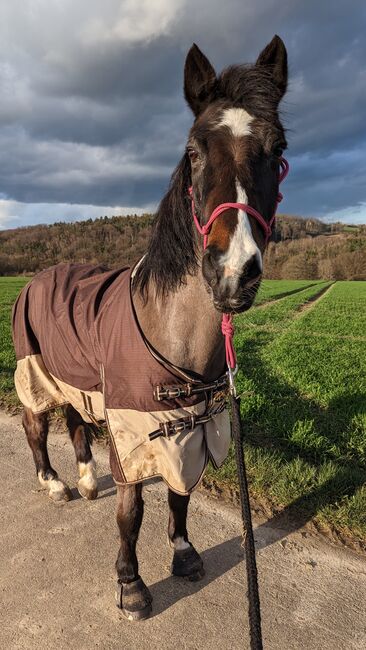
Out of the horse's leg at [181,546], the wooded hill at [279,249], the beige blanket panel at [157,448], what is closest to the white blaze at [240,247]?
the beige blanket panel at [157,448]

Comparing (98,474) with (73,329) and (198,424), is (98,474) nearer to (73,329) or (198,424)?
(73,329)

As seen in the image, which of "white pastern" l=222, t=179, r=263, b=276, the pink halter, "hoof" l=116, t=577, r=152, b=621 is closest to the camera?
"white pastern" l=222, t=179, r=263, b=276

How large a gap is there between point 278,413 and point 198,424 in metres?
3.66

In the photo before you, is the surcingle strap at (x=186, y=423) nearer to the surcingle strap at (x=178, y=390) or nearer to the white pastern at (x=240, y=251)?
the surcingle strap at (x=178, y=390)

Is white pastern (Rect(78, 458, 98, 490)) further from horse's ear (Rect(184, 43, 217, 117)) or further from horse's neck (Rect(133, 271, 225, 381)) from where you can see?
horse's ear (Rect(184, 43, 217, 117))

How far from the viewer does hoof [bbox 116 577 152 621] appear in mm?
2504

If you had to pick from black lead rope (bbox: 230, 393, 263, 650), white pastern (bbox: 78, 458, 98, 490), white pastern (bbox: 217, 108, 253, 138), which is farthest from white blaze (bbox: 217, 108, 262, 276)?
white pastern (bbox: 78, 458, 98, 490)

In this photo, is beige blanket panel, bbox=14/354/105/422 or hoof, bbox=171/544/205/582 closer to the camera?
hoof, bbox=171/544/205/582

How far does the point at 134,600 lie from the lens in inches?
99.3

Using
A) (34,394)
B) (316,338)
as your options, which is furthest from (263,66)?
(316,338)

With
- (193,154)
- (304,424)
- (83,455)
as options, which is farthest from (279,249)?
(193,154)

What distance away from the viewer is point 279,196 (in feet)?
7.08

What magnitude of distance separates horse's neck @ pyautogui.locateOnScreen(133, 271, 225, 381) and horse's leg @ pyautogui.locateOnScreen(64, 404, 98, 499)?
191 centimetres

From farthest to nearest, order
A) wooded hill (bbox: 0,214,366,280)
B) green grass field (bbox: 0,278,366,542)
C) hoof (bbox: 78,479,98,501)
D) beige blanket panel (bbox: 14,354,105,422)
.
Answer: wooded hill (bbox: 0,214,366,280), beige blanket panel (bbox: 14,354,105,422), hoof (bbox: 78,479,98,501), green grass field (bbox: 0,278,366,542)
